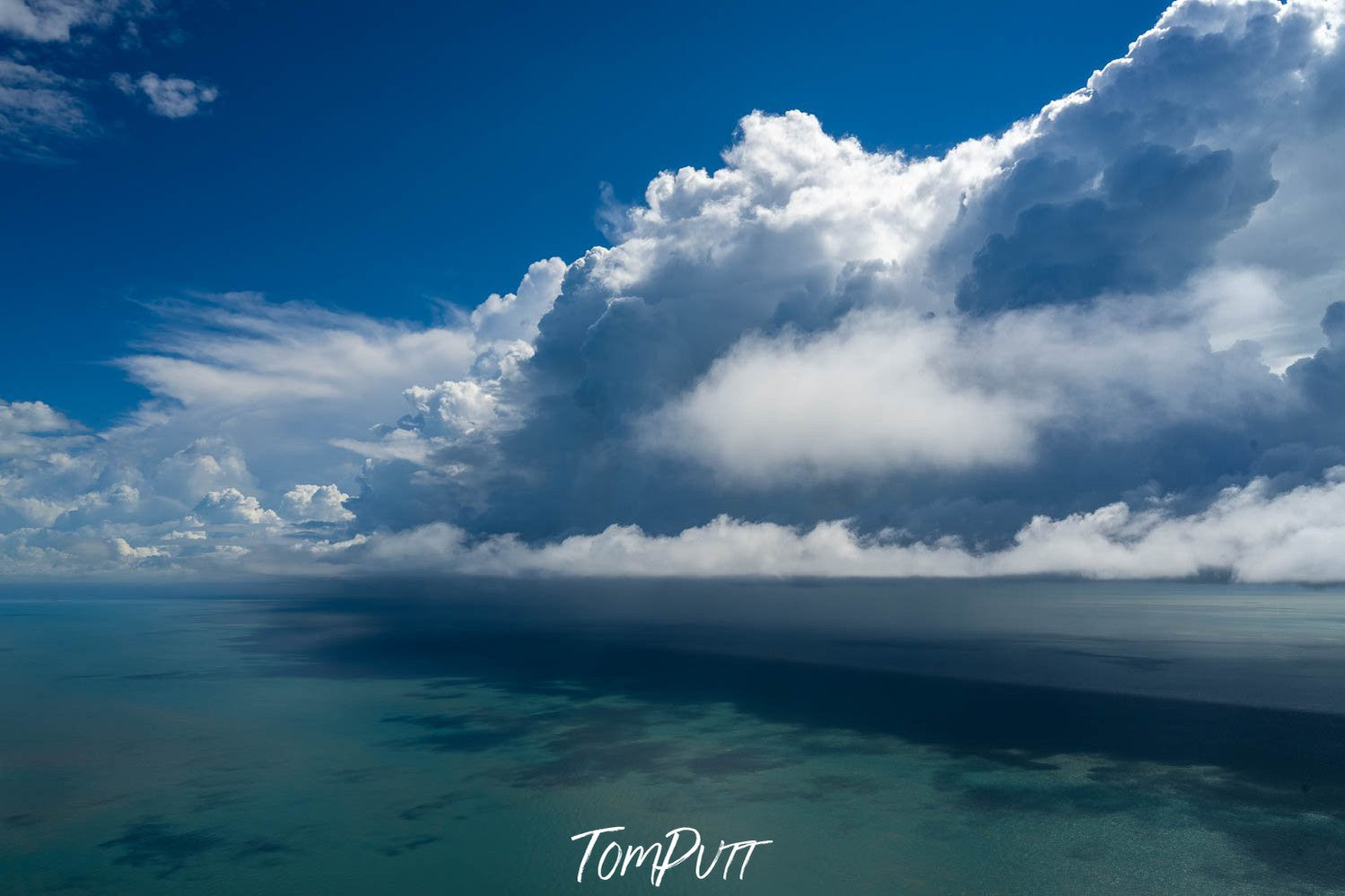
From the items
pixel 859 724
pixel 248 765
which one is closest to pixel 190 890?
pixel 248 765

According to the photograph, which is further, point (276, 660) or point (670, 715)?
point (276, 660)

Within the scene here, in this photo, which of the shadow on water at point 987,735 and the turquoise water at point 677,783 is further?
the shadow on water at point 987,735

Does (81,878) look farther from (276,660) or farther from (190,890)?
(276,660)

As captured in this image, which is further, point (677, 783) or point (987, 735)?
point (987, 735)

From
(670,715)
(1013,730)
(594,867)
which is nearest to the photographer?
(594,867)

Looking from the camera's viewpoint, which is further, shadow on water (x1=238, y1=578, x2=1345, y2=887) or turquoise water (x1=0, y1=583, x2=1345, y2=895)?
shadow on water (x1=238, y1=578, x2=1345, y2=887)

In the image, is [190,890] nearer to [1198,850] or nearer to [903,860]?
[903,860]

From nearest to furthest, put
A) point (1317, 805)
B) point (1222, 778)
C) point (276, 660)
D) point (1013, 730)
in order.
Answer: point (1317, 805)
point (1222, 778)
point (1013, 730)
point (276, 660)

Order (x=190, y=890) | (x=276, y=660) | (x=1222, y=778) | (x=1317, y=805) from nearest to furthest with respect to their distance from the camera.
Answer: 1. (x=190, y=890)
2. (x=1317, y=805)
3. (x=1222, y=778)
4. (x=276, y=660)

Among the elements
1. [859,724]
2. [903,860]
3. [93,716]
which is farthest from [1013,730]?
[93,716]
